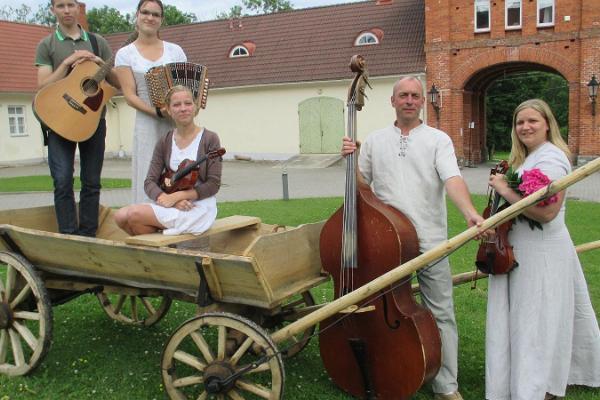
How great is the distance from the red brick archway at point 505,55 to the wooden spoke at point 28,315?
20.4 metres

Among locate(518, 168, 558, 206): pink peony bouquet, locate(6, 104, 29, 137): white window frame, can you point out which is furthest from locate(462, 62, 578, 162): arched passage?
locate(518, 168, 558, 206): pink peony bouquet

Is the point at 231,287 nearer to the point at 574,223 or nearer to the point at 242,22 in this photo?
the point at 574,223

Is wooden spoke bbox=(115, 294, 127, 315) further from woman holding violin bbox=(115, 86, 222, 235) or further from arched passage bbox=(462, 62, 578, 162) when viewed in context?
arched passage bbox=(462, 62, 578, 162)

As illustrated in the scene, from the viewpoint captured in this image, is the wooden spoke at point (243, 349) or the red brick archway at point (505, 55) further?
the red brick archway at point (505, 55)

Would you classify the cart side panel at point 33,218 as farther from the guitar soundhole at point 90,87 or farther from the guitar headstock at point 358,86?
the guitar headstock at point 358,86

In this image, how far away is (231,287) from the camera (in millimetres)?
3520

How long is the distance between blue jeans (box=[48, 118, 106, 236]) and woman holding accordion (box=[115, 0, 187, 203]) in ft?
1.39

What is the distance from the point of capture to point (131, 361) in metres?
4.69

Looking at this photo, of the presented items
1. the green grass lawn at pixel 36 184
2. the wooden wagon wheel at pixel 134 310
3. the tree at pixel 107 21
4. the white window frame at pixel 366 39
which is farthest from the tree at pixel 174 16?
the wooden wagon wheel at pixel 134 310

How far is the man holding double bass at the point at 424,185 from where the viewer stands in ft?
12.5

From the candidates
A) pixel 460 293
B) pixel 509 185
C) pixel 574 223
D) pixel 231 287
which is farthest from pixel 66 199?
pixel 574 223

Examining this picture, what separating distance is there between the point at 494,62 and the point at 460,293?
1794 centimetres

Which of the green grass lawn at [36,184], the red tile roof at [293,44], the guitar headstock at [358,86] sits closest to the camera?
the guitar headstock at [358,86]

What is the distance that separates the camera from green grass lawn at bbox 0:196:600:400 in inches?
162
